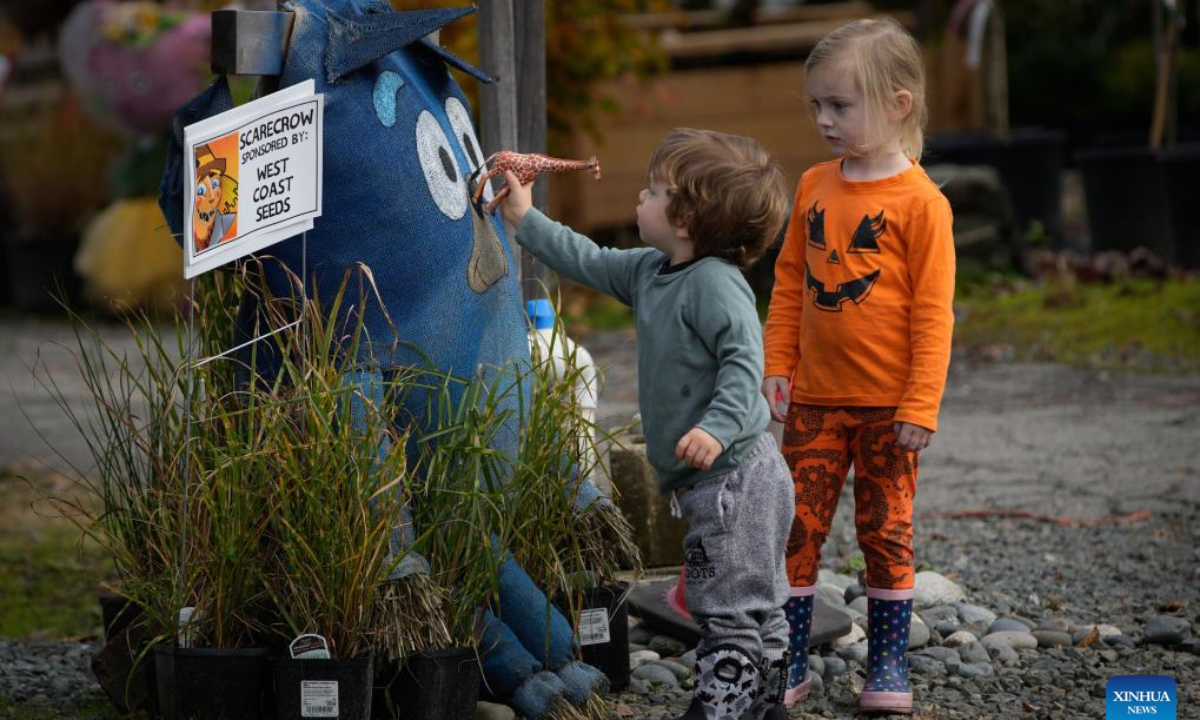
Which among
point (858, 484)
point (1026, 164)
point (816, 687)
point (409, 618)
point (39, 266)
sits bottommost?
point (816, 687)

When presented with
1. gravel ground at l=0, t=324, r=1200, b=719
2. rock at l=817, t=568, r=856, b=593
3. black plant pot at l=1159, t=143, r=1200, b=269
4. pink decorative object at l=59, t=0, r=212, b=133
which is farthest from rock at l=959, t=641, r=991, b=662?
pink decorative object at l=59, t=0, r=212, b=133

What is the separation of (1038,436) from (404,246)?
330cm

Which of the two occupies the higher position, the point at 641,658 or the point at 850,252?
the point at 850,252

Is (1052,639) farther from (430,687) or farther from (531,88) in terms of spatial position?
(531,88)

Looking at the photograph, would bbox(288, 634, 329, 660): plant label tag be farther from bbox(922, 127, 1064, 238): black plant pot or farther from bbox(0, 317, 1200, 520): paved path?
bbox(922, 127, 1064, 238): black plant pot

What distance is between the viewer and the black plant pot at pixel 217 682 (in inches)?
104

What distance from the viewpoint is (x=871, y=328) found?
9.75 ft

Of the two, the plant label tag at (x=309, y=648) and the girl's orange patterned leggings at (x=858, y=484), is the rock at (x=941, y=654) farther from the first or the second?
the plant label tag at (x=309, y=648)

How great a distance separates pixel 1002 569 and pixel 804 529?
1.22 meters

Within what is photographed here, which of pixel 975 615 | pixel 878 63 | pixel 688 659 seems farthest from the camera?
pixel 975 615

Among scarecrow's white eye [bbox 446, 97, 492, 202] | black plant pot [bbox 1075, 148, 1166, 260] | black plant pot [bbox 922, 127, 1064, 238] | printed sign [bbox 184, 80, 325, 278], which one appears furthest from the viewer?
black plant pot [bbox 922, 127, 1064, 238]

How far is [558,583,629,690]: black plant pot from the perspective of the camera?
2.96 meters

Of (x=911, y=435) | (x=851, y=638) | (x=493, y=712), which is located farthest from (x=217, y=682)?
(x=851, y=638)

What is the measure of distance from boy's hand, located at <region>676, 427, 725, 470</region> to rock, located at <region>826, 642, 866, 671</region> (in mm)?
883
